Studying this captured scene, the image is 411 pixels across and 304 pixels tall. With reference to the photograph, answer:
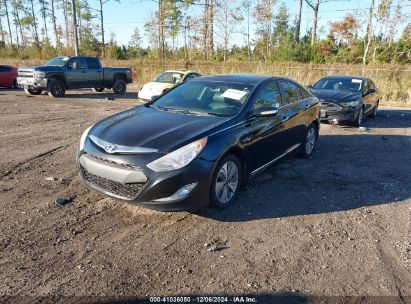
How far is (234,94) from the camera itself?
4.98 metres

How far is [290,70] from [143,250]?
22755 mm

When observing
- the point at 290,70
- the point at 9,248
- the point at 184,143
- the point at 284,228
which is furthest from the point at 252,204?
the point at 290,70

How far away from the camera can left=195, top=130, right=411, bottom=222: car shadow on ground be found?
4543mm

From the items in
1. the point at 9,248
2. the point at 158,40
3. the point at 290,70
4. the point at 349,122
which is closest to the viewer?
the point at 9,248

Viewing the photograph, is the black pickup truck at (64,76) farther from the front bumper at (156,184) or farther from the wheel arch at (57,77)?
the front bumper at (156,184)

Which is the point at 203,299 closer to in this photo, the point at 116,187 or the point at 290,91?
the point at 116,187

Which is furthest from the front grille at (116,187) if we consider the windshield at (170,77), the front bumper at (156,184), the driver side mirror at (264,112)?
the windshield at (170,77)

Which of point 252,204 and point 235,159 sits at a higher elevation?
point 235,159

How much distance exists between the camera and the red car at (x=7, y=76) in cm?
2005

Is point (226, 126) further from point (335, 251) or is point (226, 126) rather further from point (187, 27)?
point (187, 27)

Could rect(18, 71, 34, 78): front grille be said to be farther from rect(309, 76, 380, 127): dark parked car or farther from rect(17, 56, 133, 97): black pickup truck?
rect(309, 76, 380, 127): dark parked car

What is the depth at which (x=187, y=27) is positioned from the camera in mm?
40219

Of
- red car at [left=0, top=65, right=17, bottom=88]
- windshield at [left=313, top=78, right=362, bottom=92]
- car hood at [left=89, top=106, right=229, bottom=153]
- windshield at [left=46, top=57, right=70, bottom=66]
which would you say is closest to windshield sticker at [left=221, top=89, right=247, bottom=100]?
car hood at [left=89, top=106, right=229, bottom=153]

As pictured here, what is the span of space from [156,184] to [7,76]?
66.4 feet
